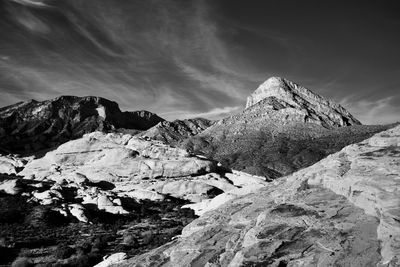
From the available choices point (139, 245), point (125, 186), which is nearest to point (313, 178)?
point (139, 245)

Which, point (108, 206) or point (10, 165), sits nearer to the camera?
point (108, 206)

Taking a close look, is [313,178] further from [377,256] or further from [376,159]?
[377,256]

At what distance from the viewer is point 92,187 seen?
11356 centimetres

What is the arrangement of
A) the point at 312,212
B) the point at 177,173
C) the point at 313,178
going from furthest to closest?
1. the point at 177,173
2. the point at 313,178
3. the point at 312,212

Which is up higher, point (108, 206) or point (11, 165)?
point (11, 165)

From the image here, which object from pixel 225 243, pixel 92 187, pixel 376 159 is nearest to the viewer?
pixel 225 243

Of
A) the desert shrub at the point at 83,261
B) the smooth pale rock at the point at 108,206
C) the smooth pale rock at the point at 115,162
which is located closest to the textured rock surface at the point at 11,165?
the smooth pale rock at the point at 115,162

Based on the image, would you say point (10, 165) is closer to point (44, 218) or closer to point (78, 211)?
point (78, 211)

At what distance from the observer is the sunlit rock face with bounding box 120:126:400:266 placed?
57.6 feet

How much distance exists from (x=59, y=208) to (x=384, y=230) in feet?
283

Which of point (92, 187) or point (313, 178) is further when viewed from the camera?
Result: point (92, 187)

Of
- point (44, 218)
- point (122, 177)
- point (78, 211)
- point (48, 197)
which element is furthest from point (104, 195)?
point (122, 177)

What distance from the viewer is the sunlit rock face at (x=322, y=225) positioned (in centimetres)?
1755

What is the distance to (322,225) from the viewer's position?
20.1 metres
